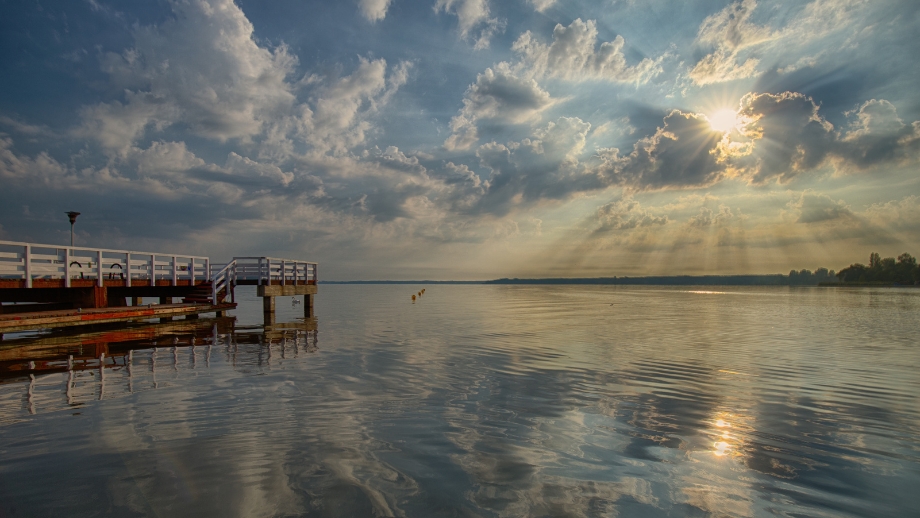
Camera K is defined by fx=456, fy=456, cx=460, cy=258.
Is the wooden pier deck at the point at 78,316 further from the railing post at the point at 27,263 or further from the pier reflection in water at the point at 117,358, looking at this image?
the railing post at the point at 27,263

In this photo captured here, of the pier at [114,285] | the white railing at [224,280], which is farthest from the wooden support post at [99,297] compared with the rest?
the white railing at [224,280]

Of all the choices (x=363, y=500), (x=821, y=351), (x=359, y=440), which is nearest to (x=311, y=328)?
(x=359, y=440)

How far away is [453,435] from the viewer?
7.44 meters

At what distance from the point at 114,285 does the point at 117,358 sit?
10.6 meters

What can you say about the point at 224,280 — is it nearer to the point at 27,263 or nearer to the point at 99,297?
the point at 99,297

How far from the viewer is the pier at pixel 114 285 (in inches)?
707

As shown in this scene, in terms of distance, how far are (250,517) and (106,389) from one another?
7663mm

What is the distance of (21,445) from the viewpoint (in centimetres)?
663

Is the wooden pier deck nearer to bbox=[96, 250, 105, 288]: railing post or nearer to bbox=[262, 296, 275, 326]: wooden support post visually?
bbox=[96, 250, 105, 288]: railing post

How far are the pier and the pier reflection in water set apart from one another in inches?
39.2

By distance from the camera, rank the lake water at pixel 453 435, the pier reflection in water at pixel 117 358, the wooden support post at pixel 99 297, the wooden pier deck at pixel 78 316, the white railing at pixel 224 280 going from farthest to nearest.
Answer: the white railing at pixel 224 280 → the wooden support post at pixel 99 297 → the wooden pier deck at pixel 78 316 → the pier reflection in water at pixel 117 358 → the lake water at pixel 453 435

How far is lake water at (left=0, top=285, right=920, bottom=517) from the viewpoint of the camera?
17.3ft

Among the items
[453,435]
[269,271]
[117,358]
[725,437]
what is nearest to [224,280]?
[269,271]

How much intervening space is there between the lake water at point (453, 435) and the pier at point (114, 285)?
380cm
